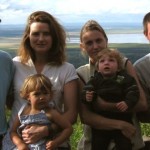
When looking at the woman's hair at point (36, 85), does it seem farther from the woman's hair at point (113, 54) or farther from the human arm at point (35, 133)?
A: the woman's hair at point (113, 54)

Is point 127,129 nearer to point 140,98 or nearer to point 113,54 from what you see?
point 140,98

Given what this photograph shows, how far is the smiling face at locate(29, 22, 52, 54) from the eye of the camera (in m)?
4.52

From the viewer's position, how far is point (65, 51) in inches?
185

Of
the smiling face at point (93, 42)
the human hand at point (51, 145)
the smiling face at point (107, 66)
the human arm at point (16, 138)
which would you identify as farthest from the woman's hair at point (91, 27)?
the human hand at point (51, 145)

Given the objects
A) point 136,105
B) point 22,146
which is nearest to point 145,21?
point 136,105

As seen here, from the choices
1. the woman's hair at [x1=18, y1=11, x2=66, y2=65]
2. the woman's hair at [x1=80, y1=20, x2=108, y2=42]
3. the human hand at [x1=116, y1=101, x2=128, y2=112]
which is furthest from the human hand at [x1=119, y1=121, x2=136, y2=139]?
the woman's hair at [x1=80, y1=20, x2=108, y2=42]

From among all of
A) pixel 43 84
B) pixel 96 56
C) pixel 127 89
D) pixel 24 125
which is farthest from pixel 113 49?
pixel 24 125

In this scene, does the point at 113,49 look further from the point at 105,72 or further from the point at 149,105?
the point at 149,105

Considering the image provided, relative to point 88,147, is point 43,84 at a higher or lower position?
higher

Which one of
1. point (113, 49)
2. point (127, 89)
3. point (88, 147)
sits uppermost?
point (113, 49)

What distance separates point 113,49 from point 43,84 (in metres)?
0.85

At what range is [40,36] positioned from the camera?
451cm

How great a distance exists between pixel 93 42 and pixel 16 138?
1272mm

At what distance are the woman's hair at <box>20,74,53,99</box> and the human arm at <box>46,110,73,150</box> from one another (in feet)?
0.70
